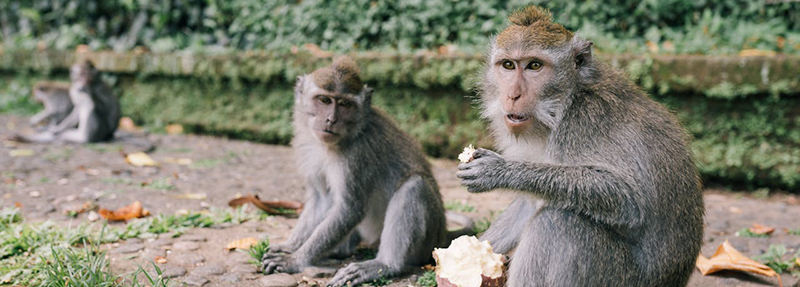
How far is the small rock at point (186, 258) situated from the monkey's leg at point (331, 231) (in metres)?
0.41

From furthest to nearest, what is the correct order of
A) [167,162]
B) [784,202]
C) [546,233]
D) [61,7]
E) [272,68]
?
[61,7] < [272,68] < [167,162] < [784,202] < [546,233]

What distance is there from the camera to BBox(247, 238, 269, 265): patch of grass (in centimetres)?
412

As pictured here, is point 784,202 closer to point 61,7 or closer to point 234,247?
point 234,247

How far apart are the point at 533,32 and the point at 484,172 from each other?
69cm

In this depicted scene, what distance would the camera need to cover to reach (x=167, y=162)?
737cm

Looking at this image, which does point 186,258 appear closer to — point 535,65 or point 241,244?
point 241,244

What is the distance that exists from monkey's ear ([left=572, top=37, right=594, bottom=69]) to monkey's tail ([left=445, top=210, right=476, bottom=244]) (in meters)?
Answer: 1.62

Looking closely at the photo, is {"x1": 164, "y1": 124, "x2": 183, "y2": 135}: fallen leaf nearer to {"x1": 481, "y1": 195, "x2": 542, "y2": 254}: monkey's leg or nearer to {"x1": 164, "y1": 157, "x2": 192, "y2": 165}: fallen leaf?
{"x1": 164, "y1": 157, "x2": 192, "y2": 165}: fallen leaf

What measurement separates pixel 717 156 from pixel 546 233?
4230 mm

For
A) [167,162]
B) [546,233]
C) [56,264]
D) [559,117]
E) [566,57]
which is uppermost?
[566,57]

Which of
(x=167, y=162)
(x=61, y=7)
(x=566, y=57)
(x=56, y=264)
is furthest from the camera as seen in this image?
(x=61, y=7)

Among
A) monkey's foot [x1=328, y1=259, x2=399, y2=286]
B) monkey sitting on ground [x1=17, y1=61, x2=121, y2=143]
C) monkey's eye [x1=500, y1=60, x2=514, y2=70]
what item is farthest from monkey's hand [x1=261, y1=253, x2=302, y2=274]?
monkey sitting on ground [x1=17, y1=61, x2=121, y2=143]

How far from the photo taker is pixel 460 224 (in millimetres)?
4711

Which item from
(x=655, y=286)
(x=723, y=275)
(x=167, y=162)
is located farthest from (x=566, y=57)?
(x=167, y=162)
